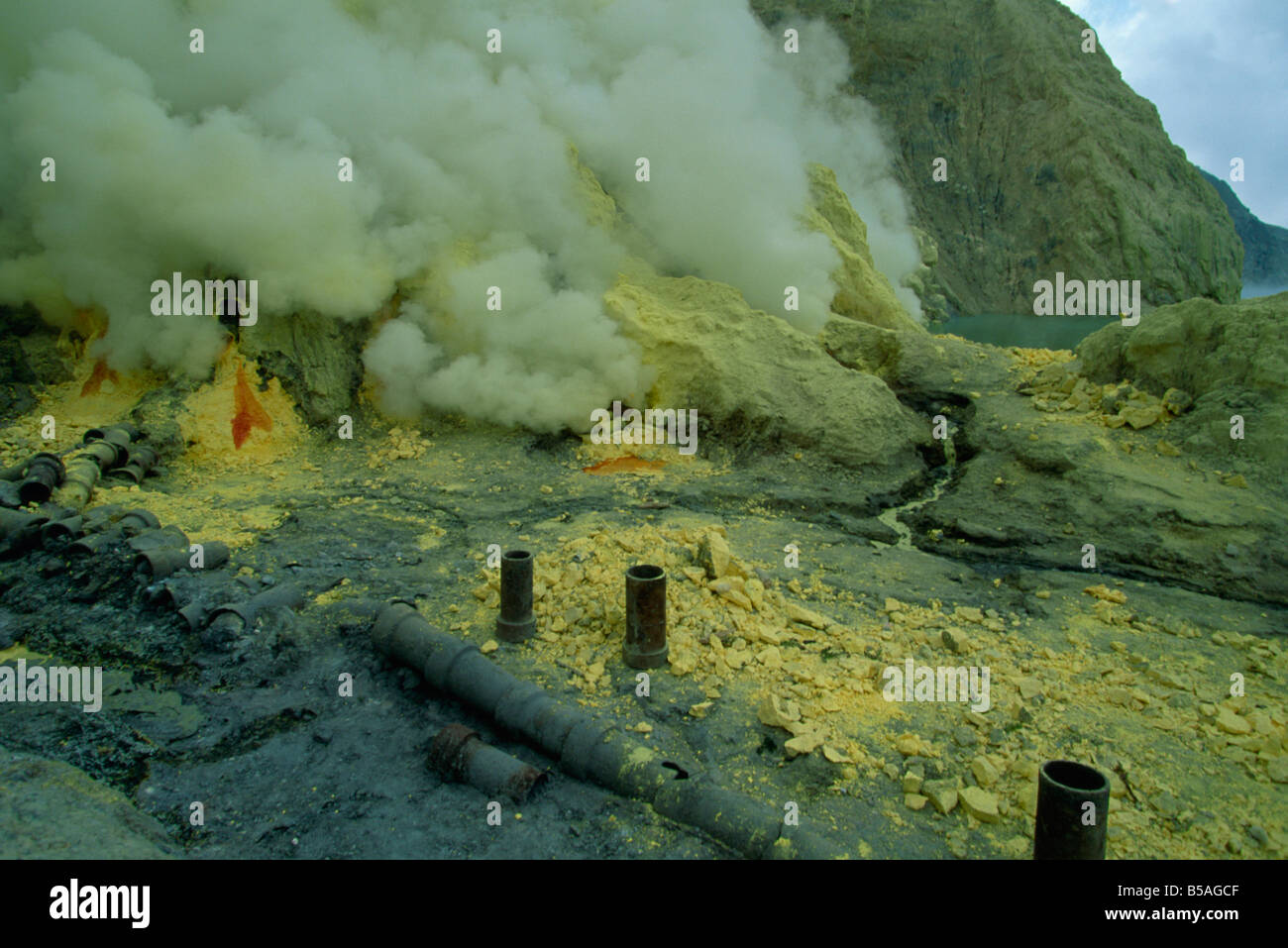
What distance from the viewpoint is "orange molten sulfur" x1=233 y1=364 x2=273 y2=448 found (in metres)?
9.55

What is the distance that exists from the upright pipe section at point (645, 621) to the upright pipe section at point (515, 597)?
79 cm

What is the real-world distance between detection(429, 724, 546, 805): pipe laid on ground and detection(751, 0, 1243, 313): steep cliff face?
42.7 meters

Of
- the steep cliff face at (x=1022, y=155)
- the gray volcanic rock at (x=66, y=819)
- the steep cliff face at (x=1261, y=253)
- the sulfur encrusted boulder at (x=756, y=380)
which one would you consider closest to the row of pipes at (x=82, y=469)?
the gray volcanic rock at (x=66, y=819)

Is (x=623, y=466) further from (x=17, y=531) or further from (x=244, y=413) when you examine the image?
(x=17, y=531)

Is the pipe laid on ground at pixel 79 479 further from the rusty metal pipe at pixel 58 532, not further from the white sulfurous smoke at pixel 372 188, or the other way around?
the white sulfurous smoke at pixel 372 188

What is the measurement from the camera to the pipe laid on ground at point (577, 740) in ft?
11.0

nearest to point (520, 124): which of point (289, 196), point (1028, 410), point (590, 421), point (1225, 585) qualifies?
point (289, 196)

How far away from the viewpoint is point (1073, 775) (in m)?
3.35

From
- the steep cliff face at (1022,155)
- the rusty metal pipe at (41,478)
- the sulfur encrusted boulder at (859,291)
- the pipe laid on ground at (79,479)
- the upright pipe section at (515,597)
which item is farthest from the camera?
the steep cliff face at (1022,155)

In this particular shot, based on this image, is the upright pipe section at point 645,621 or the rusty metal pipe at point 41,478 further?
the rusty metal pipe at point 41,478

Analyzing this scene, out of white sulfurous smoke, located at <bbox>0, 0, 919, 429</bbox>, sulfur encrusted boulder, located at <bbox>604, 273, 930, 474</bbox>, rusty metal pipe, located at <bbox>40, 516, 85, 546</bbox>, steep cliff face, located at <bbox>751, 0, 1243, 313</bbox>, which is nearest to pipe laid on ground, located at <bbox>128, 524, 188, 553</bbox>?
rusty metal pipe, located at <bbox>40, 516, 85, 546</bbox>

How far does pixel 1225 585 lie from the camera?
6.38 meters

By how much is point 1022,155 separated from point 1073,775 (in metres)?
48.0

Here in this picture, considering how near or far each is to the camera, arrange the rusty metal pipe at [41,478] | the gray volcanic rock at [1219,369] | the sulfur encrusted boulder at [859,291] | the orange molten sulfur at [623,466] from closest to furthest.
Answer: the rusty metal pipe at [41,478] → the gray volcanic rock at [1219,369] → the orange molten sulfur at [623,466] → the sulfur encrusted boulder at [859,291]
